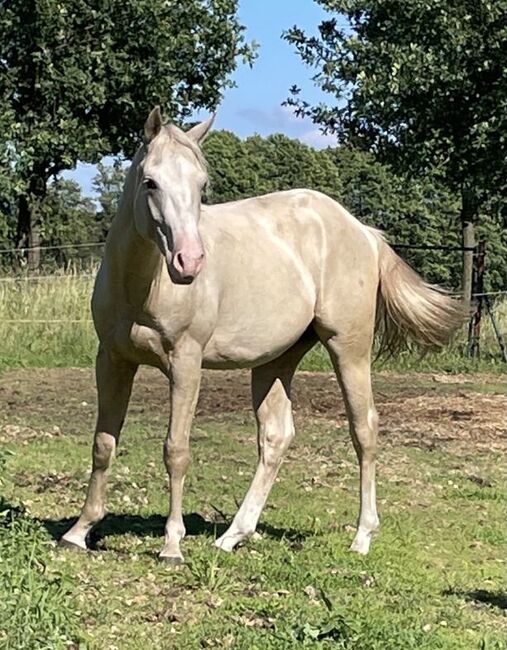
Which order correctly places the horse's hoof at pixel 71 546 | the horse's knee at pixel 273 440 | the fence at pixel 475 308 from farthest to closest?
the fence at pixel 475 308 < the horse's knee at pixel 273 440 < the horse's hoof at pixel 71 546

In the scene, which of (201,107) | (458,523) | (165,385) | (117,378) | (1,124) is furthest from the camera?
(201,107)

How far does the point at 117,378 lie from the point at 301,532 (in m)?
1.46

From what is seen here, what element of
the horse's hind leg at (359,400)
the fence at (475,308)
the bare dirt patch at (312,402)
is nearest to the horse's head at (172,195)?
the horse's hind leg at (359,400)

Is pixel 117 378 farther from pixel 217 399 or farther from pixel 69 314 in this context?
pixel 69 314

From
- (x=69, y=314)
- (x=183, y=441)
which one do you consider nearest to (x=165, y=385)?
(x=69, y=314)

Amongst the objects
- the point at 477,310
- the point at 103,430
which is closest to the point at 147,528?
the point at 103,430

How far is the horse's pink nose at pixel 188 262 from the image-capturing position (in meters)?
3.89

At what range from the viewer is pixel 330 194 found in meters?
37.1

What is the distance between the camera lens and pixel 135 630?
3.67 metres

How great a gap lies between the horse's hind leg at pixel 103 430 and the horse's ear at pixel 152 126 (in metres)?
1.08

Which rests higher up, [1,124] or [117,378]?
[1,124]

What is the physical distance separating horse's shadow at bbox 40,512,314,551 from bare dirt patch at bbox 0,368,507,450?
2699 millimetres

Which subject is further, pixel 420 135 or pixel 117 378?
pixel 420 135

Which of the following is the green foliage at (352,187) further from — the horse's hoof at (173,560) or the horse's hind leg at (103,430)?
the horse's hoof at (173,560)
